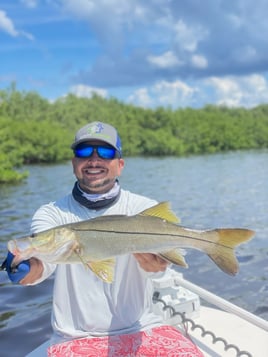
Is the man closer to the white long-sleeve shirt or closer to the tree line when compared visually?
the white long-sleeve shirt

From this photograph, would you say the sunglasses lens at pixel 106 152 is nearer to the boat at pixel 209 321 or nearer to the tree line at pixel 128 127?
the boat at pixel 209 321

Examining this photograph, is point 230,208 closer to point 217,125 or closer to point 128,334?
point 128,334

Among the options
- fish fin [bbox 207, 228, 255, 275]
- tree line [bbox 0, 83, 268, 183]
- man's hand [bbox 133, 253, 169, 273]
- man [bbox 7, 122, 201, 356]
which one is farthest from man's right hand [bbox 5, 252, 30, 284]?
tree line [bbox 0, 83, 268, 183]

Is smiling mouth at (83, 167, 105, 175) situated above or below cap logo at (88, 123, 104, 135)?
below

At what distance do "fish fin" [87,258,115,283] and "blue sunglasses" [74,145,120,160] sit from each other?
75 centimetres

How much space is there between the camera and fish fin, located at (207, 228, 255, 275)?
2.40 m

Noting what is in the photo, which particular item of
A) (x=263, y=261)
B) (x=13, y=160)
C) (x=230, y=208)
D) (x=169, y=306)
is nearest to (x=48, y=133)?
(x=13, y=160)

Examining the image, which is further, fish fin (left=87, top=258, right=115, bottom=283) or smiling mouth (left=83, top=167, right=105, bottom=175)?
smiling mouth (left=83, top=167, right=105, bottom=175)

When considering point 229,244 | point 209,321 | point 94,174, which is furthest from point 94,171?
point 209,321

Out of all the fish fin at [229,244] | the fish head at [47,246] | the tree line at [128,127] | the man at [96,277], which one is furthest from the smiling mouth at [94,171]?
the tree line at [128,127]

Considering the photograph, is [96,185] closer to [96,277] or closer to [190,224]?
[96,277]

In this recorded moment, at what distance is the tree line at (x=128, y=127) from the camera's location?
53000 mm

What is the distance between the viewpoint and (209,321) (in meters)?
4.23

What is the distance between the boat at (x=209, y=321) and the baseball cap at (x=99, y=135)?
4.79ft
